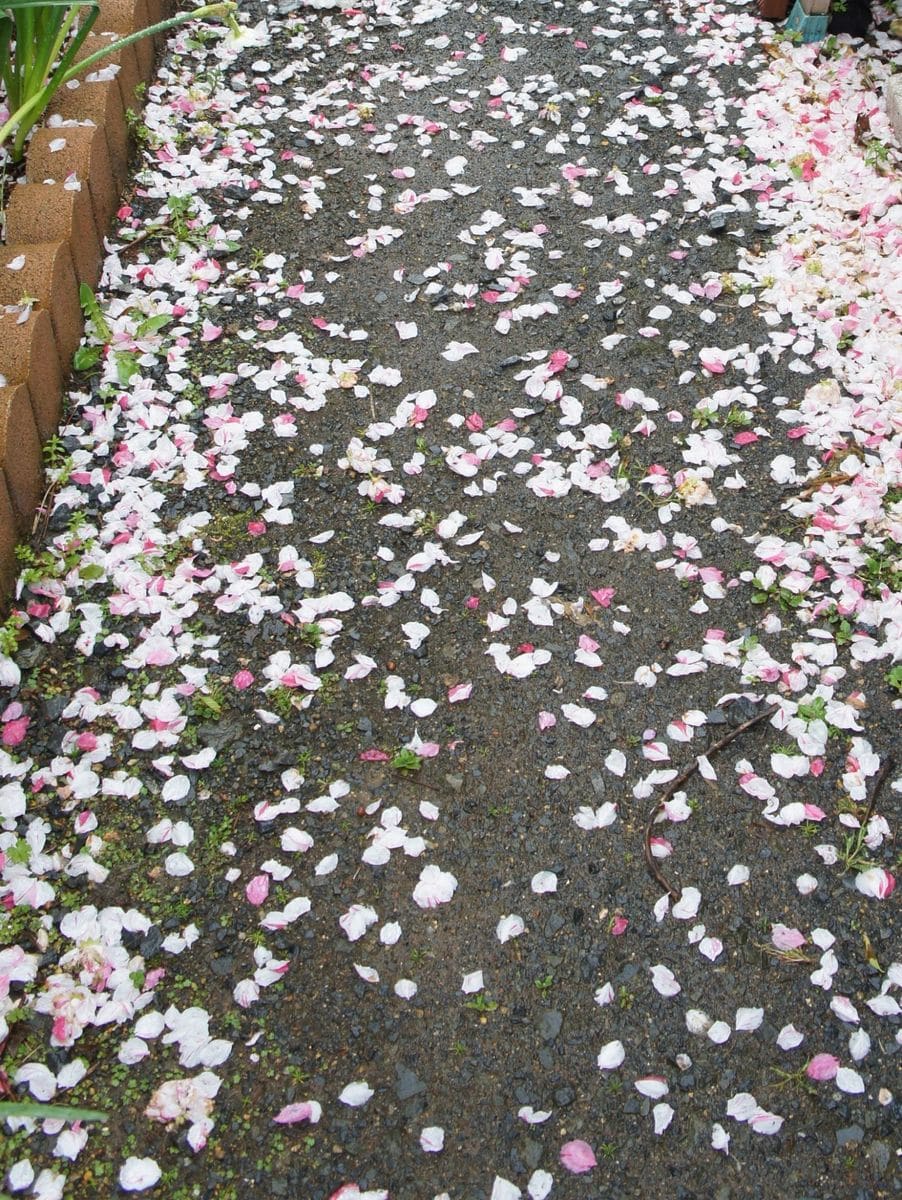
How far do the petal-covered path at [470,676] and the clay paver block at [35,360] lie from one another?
4.2 inches

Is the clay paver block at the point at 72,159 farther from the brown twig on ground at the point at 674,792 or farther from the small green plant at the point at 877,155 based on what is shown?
the small green plant at the point at 877,155

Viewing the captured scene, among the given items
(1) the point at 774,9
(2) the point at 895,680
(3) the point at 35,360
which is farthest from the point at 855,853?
(1) the point at 774,9

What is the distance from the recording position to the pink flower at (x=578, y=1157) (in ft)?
6.16

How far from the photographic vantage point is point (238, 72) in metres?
4.37

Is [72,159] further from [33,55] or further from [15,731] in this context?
[15,731]

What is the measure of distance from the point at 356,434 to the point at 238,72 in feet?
7.28

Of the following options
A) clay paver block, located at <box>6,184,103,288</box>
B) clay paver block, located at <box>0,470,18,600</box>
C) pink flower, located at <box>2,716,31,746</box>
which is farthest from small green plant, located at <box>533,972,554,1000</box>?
clay paver block, located at <box>6,184,103,288</box>

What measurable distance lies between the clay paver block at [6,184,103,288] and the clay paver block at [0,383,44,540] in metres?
0.66

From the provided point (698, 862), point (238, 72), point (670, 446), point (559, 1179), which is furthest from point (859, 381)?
point (238, 72)

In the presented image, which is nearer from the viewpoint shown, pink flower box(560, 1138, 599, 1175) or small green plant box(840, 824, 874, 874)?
pink flower box(560, 1138, 599, 1175)

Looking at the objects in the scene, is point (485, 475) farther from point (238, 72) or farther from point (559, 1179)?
point (238, 72)

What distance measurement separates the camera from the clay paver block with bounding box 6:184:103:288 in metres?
3.11

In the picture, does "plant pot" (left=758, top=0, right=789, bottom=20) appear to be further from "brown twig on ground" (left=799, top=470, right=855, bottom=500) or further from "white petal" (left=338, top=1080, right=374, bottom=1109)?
"white petal" (left=338, top=1080, right=374, bottom=1109)

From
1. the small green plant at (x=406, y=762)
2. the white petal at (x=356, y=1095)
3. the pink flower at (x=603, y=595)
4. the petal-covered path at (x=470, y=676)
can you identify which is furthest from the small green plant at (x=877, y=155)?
the white petal at (x=356, y=1095)
